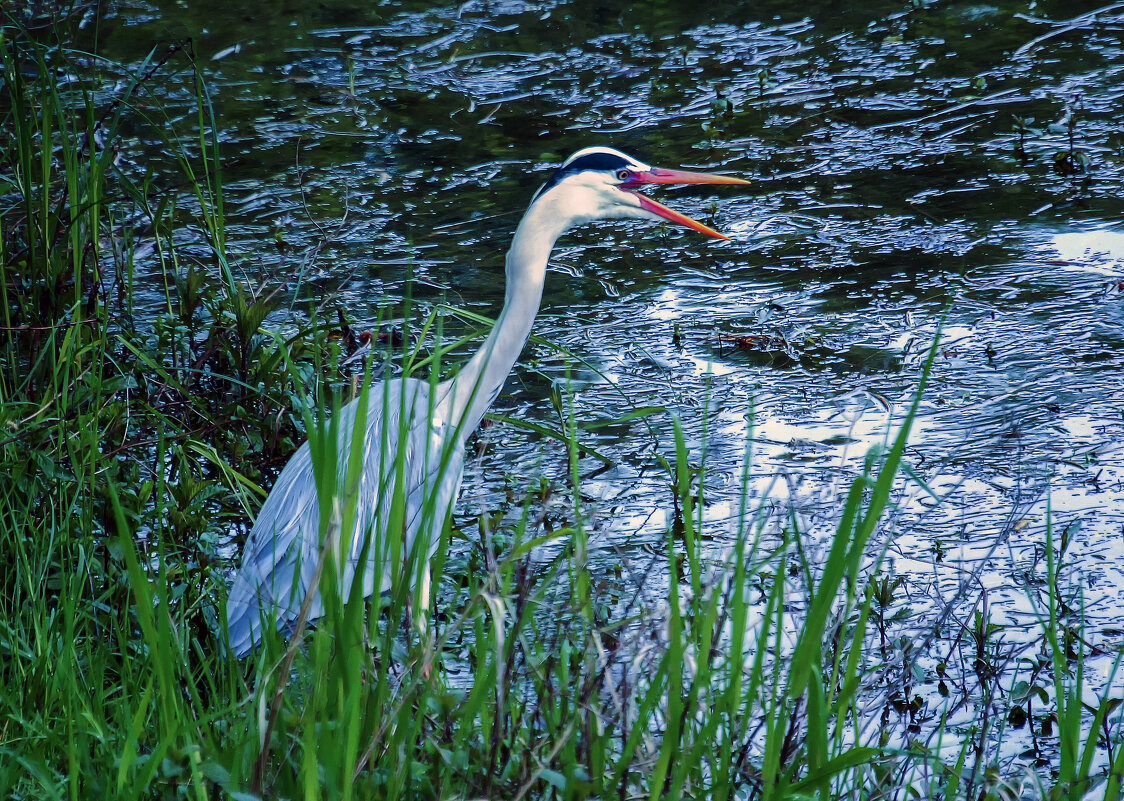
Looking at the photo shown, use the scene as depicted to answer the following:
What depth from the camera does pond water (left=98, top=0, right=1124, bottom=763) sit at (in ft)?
12.4

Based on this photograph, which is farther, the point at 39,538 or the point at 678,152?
the point at 678,152

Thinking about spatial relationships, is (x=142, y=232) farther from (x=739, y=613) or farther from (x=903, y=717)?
(x=739, y=613)

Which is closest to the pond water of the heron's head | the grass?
the grass

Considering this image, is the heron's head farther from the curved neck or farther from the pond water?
the pond water

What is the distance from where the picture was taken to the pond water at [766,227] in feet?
12.4

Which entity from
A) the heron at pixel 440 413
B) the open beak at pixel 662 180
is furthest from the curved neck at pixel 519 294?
the open beak at pixel 662 180

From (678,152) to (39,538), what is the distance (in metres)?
3.66

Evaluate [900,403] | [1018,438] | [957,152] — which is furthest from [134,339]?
[957,152]

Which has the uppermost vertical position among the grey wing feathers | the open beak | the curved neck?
the open beak

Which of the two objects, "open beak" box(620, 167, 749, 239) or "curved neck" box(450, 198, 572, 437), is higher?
"open beak" box(620, 167, 749, 239)

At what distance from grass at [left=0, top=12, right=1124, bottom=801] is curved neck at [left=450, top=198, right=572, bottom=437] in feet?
1.21

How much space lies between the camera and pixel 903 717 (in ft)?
9.43

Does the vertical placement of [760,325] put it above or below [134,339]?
below

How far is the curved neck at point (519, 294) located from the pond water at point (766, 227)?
26 centimetres
